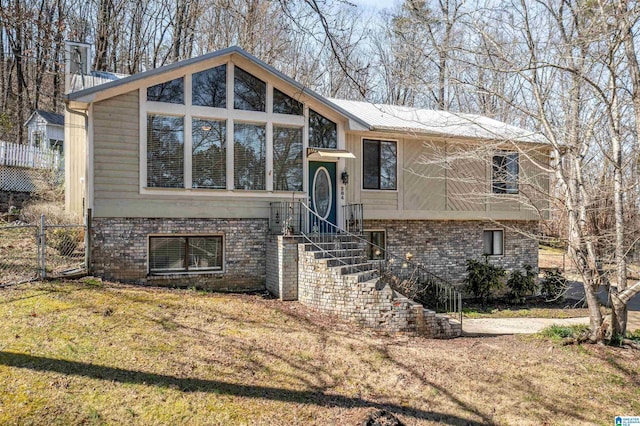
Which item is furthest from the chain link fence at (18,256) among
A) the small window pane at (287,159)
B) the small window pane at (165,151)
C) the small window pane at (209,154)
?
the small window pane at (287,159)

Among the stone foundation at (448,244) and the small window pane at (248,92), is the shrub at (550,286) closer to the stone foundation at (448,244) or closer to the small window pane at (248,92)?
the stone foundation at (448,244)

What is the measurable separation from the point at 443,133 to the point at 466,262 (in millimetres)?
4117

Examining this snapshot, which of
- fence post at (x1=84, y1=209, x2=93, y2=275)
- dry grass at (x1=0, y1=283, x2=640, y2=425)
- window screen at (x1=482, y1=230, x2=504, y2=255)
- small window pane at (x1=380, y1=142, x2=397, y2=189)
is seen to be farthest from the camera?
window screen at (x1=482, y1=230, x2=504, y2=255)

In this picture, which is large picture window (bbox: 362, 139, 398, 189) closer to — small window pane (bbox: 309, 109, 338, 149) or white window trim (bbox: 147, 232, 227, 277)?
small window pane (bbox: 309, 109, 338, 149)

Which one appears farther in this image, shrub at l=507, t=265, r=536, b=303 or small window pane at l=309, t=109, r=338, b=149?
shrub at l=507, t=265, r=536, b=303

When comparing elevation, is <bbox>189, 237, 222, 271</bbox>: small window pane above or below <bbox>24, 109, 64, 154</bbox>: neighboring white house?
below

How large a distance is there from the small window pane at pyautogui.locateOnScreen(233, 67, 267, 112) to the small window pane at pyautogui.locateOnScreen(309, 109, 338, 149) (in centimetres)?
134

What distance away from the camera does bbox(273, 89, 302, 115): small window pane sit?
442 inches

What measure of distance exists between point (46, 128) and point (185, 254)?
1658cm

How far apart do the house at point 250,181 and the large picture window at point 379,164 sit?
3 centimetres

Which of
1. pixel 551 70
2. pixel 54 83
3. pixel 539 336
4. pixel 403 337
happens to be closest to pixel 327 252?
pixel 403 337

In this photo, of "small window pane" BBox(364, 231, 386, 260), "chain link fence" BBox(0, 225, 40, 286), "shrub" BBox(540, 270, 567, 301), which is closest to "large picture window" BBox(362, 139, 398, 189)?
"small window pane" BBox(364, 231, 386, 260)

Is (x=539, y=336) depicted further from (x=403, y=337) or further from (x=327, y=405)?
(x=327, y=405)

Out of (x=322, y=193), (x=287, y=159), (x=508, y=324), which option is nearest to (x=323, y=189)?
(x=322, y=193)
